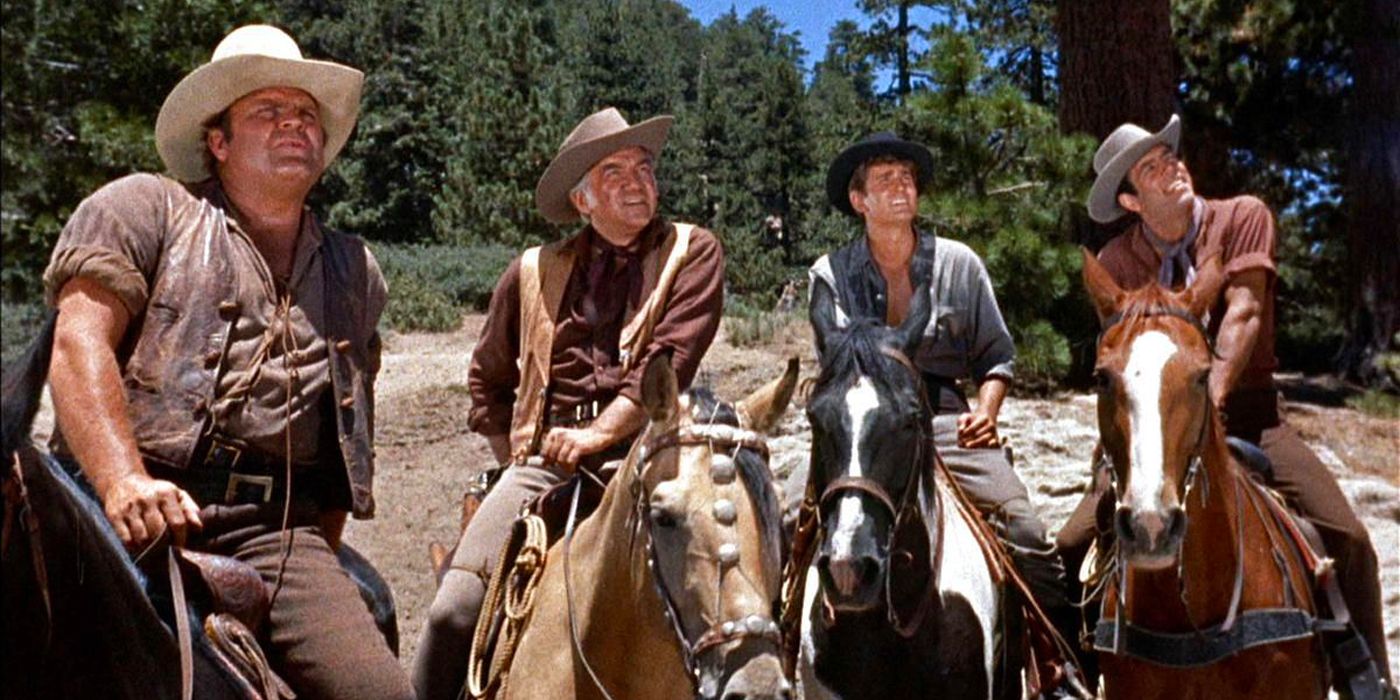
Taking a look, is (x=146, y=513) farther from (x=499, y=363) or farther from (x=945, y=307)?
(x=945, y=307)

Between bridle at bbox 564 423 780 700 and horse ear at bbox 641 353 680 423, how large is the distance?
0.06m

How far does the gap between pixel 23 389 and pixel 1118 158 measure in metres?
4.22

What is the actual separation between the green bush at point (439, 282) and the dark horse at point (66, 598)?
1185 cm

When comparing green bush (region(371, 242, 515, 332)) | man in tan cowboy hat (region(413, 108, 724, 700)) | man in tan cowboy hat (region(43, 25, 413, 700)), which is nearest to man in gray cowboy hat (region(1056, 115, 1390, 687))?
man in tan cowboy hat (region(413, 108, 724, 700))

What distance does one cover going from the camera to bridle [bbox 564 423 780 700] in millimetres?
3076

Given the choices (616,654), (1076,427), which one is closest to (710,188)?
(1076,427)

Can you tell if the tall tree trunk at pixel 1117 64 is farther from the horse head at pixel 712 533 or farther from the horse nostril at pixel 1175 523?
the horse head at pixel 712 533

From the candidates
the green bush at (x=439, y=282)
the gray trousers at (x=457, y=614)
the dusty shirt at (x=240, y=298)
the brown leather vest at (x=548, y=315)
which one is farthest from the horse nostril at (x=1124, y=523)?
the green bush at (x=439, y=282)

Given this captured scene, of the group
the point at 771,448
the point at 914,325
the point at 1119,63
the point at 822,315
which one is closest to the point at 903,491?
the point at 914,325

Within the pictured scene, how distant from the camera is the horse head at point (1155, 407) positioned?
3.88m

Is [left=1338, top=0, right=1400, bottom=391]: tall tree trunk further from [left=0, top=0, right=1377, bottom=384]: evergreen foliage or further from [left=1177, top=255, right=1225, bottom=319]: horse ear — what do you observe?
[left=1177, top=255, right=1225, bottom=319]: horse ear

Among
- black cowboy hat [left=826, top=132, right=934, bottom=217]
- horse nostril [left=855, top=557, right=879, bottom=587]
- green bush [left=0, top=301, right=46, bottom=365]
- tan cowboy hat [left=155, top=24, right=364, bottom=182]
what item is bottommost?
horse nostril [left=855, top=557, right=879, bottom=587]

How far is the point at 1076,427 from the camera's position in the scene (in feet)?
29.7

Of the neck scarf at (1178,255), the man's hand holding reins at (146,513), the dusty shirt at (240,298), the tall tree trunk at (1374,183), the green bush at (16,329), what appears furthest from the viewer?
the tall tree trunk at (1374,183)
